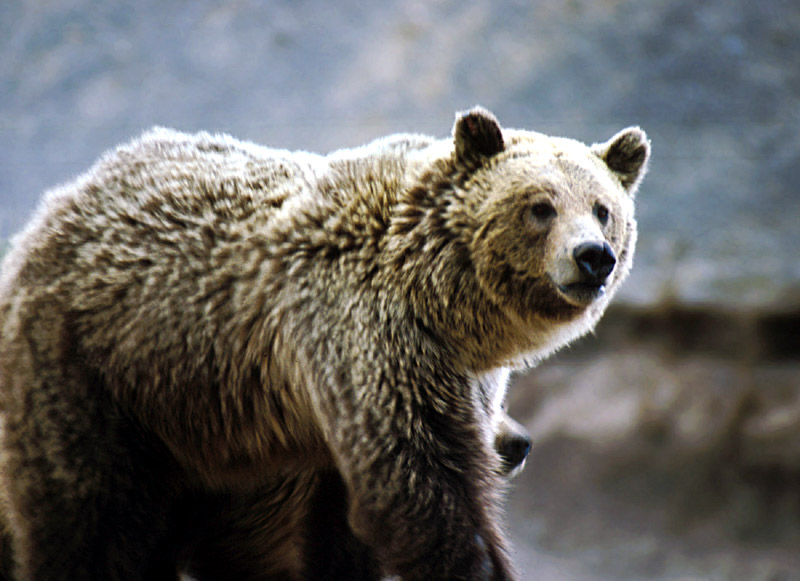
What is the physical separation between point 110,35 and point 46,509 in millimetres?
7827

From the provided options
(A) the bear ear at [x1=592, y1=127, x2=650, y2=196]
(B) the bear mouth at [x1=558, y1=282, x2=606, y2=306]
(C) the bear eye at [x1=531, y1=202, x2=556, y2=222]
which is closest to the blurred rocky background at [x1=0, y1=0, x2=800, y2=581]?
(A) the bear ear at [x1=592, y1=127, x2=650, y2=196]

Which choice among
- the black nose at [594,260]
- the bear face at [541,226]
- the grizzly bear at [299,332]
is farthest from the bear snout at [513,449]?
the black nose at [594,260]

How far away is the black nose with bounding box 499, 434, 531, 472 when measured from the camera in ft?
13.8

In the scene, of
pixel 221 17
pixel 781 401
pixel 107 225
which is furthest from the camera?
pixel 221 17

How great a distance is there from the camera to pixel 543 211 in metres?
3.52

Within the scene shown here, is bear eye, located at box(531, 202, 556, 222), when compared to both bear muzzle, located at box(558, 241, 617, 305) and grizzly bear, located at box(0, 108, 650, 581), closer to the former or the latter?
grizzly bear, located at box(0, 108, 650, 581)

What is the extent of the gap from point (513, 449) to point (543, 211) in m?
1.23

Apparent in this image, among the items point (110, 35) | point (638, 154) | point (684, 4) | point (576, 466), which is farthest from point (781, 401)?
point (110, 35)

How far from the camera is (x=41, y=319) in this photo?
367cm

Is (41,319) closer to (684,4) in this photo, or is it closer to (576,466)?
(576,466)

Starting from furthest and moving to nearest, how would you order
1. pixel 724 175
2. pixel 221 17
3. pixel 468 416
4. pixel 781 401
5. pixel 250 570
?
pixel 221 17 → pixel 724 175 → pixel 781 401 → pixel 250 570 → pixel 468 416

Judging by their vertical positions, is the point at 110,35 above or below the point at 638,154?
above

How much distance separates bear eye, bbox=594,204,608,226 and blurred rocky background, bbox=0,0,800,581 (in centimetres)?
603

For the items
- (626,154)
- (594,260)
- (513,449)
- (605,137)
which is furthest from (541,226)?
(605,137)
